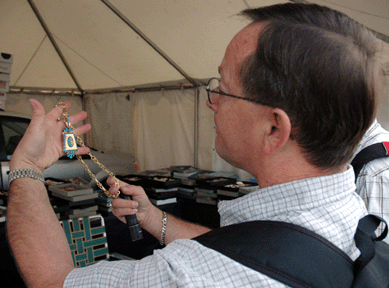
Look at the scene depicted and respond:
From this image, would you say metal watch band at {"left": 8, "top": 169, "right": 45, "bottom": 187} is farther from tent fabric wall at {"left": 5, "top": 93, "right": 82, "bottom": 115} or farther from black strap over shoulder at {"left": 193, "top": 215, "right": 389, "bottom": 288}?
tent fabric wall at {"left": 5, "top": 93, "right": 82, "bottom": 115}

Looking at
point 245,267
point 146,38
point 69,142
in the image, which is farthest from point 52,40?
point 245,267

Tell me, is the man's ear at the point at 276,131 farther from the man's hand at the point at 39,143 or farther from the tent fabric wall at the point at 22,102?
the tent fabric wall at the point at 22,102

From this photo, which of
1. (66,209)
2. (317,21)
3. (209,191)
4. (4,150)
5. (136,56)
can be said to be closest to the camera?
(317,21)

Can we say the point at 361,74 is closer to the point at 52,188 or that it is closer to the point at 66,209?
the point at 66,209

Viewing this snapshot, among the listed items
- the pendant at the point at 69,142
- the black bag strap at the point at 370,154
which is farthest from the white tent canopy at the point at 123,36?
the pendant at the point at 69,142

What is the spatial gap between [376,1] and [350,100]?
1876 mm

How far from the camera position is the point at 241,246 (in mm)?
677

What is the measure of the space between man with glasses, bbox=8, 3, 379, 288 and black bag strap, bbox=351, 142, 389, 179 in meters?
0.57

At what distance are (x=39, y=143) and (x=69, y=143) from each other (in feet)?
0.64

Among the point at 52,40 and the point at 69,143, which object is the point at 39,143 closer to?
the point at 69,143

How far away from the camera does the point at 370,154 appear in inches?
52.1

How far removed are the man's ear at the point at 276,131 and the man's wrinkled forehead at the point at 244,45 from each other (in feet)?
0.62

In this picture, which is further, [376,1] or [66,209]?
[66,209]

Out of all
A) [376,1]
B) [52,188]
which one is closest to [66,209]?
[52,188]
